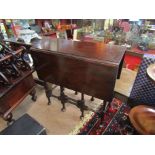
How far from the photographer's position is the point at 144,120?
1252 mm

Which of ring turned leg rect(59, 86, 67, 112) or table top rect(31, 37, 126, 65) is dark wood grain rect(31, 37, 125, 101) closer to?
table top rect(31, 37, 126, 65)

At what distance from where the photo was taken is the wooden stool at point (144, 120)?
1.19 metres

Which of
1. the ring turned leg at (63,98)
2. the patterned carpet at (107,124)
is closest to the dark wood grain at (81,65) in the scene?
the ring turned leg at (63,98)

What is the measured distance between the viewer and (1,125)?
175 centimetres

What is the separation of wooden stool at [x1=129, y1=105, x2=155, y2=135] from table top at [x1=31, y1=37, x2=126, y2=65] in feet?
2.02

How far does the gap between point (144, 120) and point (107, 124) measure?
0.56 m

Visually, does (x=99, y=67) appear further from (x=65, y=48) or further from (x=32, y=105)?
(x=32, y=105)

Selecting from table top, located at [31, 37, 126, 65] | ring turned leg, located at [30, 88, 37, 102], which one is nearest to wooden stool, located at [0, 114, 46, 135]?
ring turned leg, located at [30, 88, 37, 102]

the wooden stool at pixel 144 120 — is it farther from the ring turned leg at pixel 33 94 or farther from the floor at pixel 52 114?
the ring turned leg at pixel 33 94

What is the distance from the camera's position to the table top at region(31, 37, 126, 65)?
1.19 meters

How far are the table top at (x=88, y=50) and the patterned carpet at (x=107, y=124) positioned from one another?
0.77 meters

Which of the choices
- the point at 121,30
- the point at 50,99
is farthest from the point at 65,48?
the point at 121,30

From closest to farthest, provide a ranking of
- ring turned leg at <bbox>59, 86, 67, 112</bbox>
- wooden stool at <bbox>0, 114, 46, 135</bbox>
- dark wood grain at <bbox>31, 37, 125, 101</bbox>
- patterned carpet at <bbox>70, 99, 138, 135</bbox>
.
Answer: dark wood grain at <bbox>31, 37, 125, 101</bbox>, wooden stool at <bbox>0, 114, 46, 135</bbox>, patterned carpet at <bbox>70, 99, 138, 135</bbox>, ring turned leg at <bbox>59, 86, 67, 112</bbox>
